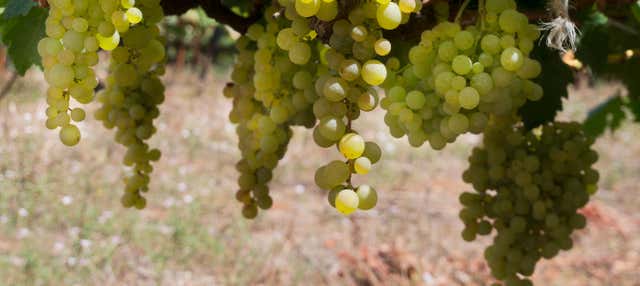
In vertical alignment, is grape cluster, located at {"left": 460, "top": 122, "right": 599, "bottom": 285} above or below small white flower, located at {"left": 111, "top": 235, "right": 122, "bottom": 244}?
above

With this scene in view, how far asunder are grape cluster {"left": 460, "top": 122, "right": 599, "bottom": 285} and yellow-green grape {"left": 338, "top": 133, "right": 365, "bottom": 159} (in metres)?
0.47

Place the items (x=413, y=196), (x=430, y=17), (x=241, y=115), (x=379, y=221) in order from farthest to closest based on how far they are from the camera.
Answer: (x=413, y=196)
(x=379, y=221)
(x=241, y=115)
(x=430, y=17)

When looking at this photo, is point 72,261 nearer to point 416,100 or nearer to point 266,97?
point 266,97

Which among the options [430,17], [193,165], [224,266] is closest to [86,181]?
[193,165]

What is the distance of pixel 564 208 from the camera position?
892mm

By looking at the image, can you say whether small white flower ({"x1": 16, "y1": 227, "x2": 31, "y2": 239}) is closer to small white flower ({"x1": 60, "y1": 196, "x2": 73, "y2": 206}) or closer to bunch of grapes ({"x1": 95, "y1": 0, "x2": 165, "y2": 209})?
small white flower ({"x1": 60, "y1": 196, "x2": 73, "y2": 206})

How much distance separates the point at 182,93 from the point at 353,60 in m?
4.75

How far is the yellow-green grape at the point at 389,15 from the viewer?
1.44ft

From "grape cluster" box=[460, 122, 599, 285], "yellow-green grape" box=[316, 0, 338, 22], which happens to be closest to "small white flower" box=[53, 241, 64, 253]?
"grape cluster" box=[460, 122, 599, 285]

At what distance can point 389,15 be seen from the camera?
439mm

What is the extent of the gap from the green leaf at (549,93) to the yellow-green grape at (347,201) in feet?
1.55

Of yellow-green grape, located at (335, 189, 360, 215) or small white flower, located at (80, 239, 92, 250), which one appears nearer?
yellow-green grape, located at (335, 189, 360, 215)

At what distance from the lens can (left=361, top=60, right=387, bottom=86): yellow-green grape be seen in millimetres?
452

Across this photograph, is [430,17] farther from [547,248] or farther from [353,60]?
[547,248]
